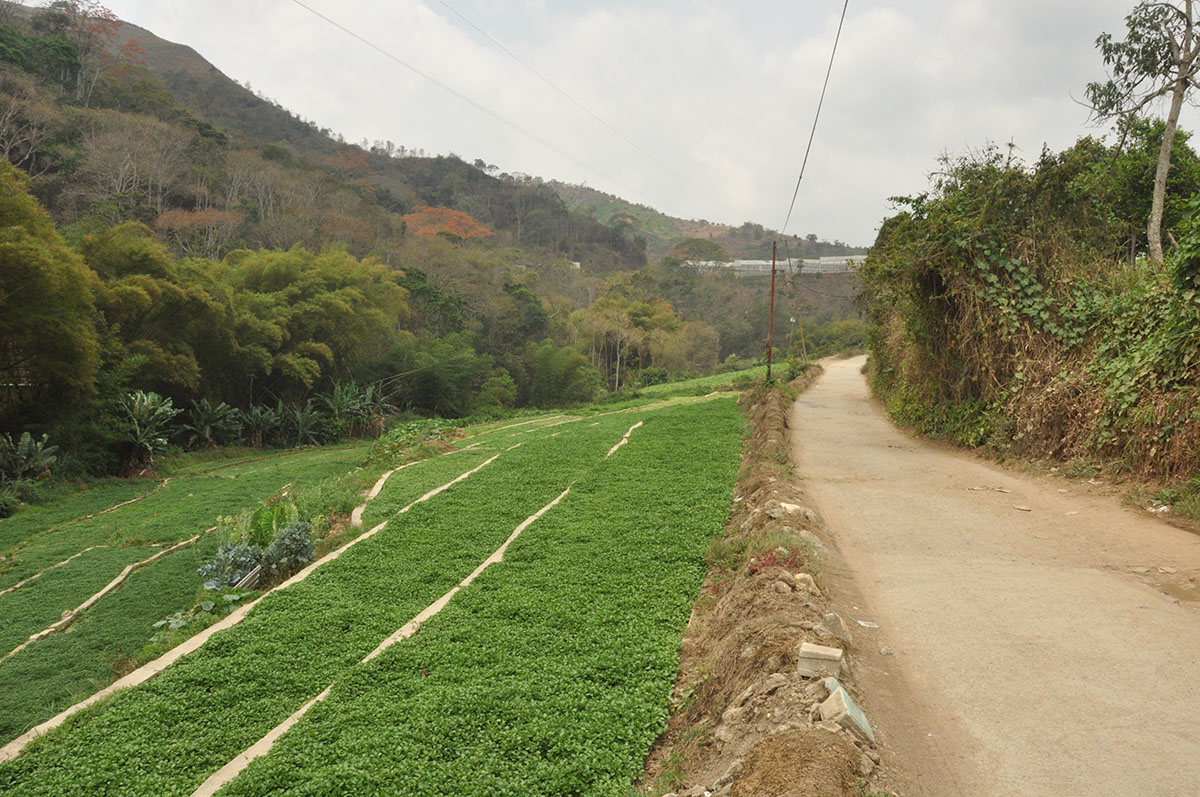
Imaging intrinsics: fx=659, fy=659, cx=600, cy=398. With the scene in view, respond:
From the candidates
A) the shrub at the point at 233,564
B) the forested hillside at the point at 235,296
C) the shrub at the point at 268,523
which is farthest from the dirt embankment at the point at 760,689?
the forested hillside at the point at 235,296

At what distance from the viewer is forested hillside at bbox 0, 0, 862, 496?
12.3 metres

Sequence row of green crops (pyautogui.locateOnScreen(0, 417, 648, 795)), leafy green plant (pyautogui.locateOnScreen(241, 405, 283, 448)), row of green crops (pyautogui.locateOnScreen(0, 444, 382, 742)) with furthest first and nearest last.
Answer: leafy green plant (pyautogui.locateOnScreen(241, 405, 283, 448)) → row of green crops (pyautogui.locateOnScreen(0, 444, 382, 742)) → row of green crops (pyautogui.locateOnScreen(0, 417, 648, 795))

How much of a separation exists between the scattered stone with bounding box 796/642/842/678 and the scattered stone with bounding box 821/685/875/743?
9.7 inches

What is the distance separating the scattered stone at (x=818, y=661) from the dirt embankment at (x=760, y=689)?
17 mm

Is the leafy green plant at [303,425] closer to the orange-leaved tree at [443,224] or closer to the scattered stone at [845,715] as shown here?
the scattered stone at [845,715]

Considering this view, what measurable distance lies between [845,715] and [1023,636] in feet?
5.39

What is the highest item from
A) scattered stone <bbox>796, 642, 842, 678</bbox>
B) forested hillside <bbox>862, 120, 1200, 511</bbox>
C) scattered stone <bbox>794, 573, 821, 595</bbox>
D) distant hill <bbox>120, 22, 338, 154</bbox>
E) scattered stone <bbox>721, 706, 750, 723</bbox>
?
distant hill <bbox>120, 22, 338, 154</bbox>

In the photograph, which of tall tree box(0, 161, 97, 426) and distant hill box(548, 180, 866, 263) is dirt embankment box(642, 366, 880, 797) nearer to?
tall tree box(0, 161, 97, 426)

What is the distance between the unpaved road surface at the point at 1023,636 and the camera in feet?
8.50

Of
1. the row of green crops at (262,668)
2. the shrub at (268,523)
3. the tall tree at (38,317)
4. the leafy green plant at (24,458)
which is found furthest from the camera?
the leafy green plant at (24,458)

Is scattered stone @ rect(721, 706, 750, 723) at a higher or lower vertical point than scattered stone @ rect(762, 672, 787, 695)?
lower

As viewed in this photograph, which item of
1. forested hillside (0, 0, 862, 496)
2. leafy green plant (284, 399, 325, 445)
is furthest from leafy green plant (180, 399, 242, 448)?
leafy green plant (284, 399, 325, 445)

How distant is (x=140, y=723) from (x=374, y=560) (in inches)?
91.6

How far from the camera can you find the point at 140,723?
12.0ft
